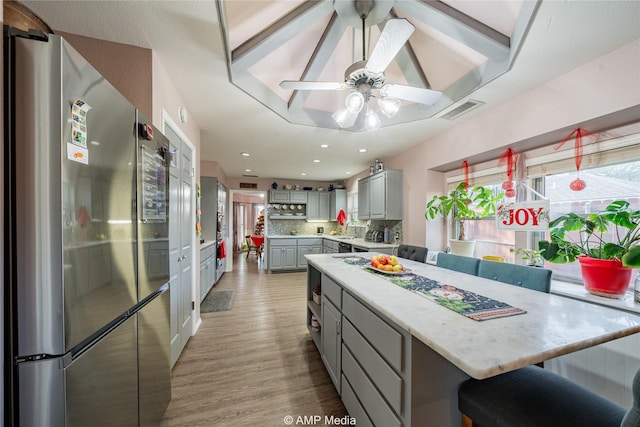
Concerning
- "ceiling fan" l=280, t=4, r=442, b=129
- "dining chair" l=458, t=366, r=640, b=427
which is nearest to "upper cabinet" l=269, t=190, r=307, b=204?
"ceiling fan" l=280, t=4, r=442, b=129

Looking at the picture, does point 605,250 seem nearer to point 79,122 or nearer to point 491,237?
point 491,237

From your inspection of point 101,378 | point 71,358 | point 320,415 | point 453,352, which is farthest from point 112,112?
point 320,415

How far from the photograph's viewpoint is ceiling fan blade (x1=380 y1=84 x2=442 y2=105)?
1604 millimetres

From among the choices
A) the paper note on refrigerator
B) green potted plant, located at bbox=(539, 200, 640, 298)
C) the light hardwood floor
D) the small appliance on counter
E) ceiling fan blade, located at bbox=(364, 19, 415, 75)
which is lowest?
the light hardwood floor

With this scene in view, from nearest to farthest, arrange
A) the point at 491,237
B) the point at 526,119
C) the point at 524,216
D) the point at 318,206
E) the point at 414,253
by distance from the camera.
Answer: the point at 526,119 < the point at 524,216 < the point at 414,253 < the point at 491,237 < the point at 318,206

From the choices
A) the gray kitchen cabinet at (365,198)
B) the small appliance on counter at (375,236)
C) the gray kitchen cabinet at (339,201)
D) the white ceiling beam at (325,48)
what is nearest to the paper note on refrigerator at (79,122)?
the white ceiling beam at (325,48)

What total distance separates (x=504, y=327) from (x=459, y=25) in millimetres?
1706

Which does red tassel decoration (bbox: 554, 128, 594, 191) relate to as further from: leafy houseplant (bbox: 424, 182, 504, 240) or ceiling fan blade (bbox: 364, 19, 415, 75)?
ceiling fan blade (bbox: 364, 19, 415, 75)

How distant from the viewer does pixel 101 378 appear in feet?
2.98

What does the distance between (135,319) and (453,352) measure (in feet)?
4.45

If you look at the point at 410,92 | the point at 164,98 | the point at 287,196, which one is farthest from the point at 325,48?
the point at 287,196

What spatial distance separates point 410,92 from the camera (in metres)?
1.65

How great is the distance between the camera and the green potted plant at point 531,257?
7.28 ft

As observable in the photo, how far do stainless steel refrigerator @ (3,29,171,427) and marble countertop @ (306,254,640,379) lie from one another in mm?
1139
